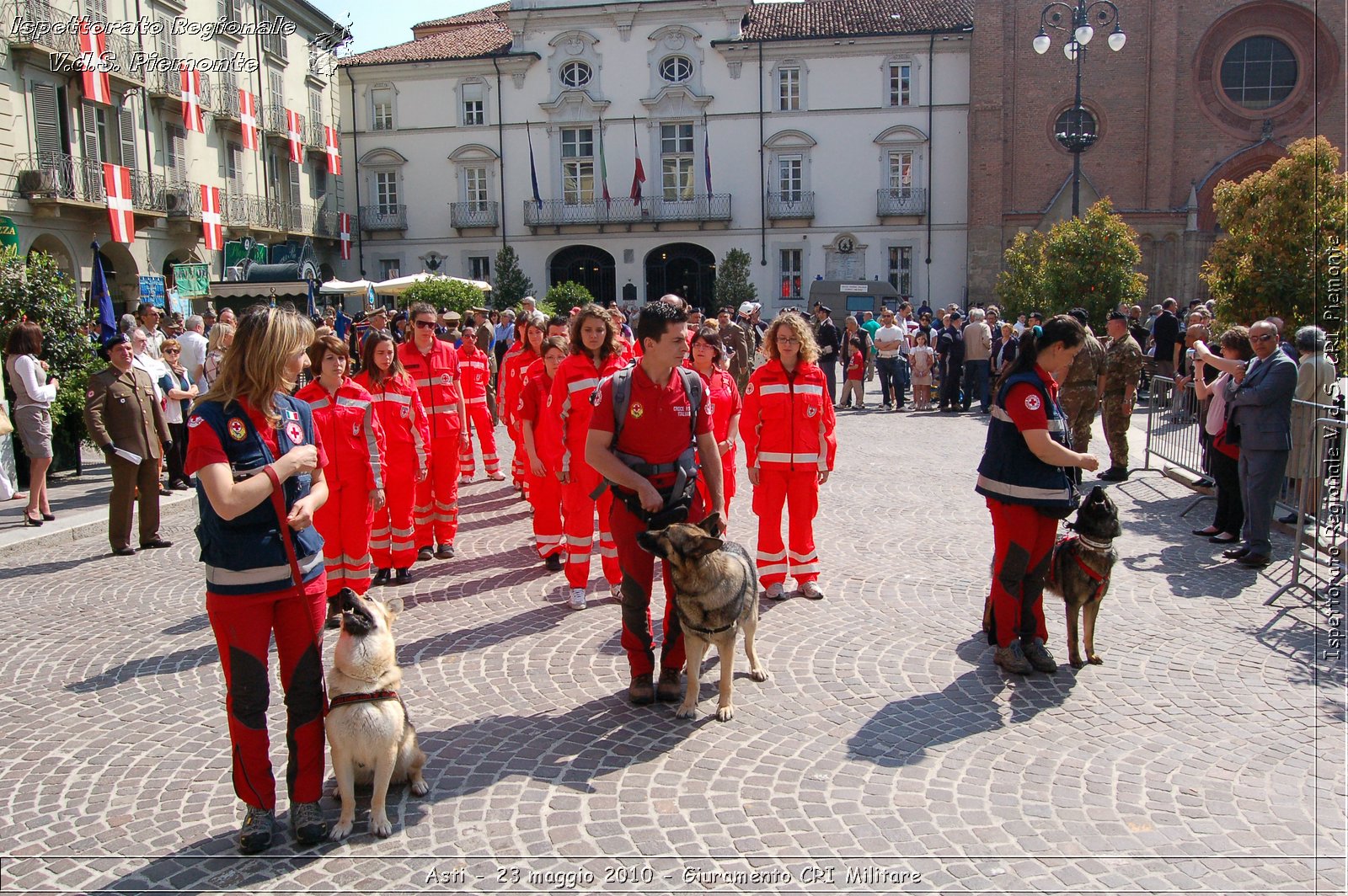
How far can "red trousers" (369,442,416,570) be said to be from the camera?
739cm

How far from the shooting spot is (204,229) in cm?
2988

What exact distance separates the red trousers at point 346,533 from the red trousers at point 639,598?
2280mm

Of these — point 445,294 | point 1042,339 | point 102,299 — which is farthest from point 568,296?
point 1042,339

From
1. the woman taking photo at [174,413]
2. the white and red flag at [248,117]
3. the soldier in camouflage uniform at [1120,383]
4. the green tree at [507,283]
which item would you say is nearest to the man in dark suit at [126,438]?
the woman taking photo at [174,413]

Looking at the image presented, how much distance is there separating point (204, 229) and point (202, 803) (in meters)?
29.6

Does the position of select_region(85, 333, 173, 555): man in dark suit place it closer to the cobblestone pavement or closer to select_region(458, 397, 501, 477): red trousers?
the cobblestone pavement

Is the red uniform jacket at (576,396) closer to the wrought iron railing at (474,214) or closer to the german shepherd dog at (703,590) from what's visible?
the german shepherd dog at (703,590)

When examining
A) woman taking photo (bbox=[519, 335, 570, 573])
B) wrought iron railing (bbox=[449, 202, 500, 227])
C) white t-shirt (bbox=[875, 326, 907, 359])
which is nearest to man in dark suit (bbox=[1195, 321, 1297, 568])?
woman taking photo (bbox=[519, 335, 570, 573])

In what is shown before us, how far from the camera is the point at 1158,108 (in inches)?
1452

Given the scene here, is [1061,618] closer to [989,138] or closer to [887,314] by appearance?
[887,314]

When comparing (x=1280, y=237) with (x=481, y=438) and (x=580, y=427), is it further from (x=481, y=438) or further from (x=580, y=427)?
(x=481, y=438)

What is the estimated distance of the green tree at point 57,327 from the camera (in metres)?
12.1

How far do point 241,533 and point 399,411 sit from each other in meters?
3.75

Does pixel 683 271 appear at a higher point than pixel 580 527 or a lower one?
higher
